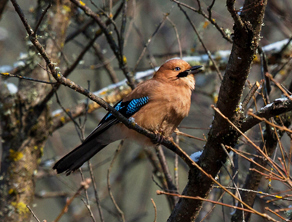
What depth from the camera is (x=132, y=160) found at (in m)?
8.35

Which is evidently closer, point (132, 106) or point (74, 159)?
point (74, 159)

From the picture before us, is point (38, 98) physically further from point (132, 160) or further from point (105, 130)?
point (132, 160)

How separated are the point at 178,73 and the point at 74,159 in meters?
1.84

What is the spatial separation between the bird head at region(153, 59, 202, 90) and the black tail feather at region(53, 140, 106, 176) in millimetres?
1399

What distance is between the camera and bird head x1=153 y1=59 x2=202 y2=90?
5145mm

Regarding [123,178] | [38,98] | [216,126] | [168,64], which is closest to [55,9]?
[38,98]

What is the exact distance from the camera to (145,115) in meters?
4.71

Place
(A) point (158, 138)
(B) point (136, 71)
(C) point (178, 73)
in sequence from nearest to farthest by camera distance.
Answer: (A) point (158, 138)
(C) point (178, 73)
(B) point (136, 71)

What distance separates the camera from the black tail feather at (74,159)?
462 centimetres

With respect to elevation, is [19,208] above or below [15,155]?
below

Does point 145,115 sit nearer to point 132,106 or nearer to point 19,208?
point 132,106

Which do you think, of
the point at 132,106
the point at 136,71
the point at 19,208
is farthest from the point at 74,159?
the point at 136,71

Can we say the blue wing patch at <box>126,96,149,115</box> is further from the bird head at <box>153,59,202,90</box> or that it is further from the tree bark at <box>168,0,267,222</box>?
the tree bark at <box>168,0,267,222</box>

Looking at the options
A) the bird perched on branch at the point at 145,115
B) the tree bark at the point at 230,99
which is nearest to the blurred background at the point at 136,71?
Answer: the bird perched on branch at the point at 145,115
